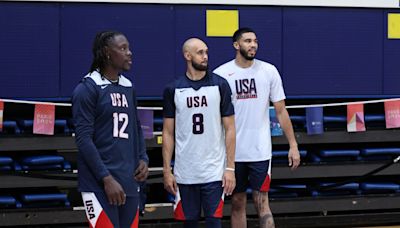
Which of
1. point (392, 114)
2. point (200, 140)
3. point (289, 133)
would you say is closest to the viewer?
point (200, 140)

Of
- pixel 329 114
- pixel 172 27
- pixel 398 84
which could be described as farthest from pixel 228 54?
Answer: pixel 398 84

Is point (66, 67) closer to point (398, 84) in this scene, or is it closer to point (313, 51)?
point (313, 51)

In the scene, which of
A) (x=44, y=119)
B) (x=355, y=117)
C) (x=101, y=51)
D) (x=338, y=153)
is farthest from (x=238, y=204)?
(x=101, y=51)

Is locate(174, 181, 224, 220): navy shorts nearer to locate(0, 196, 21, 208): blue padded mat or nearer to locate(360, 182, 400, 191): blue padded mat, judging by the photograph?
locate(0, 196, 21, 208): blue padded mat

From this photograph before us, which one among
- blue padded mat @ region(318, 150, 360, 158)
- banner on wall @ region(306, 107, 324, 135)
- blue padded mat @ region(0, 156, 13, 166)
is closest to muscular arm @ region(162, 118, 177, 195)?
blue padded mat @ region(0, 156, 13, 166)

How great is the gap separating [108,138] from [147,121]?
2.66m

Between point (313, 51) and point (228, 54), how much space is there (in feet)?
2.82

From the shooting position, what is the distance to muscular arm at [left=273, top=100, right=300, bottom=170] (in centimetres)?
627

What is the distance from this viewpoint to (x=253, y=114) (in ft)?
21.0

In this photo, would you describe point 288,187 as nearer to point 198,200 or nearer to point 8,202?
point 198,200

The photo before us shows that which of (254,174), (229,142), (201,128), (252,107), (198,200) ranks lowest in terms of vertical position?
(198,200)

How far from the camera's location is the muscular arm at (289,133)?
6266 mm

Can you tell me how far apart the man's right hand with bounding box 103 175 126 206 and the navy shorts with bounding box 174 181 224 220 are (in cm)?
125

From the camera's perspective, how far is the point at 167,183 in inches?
225
